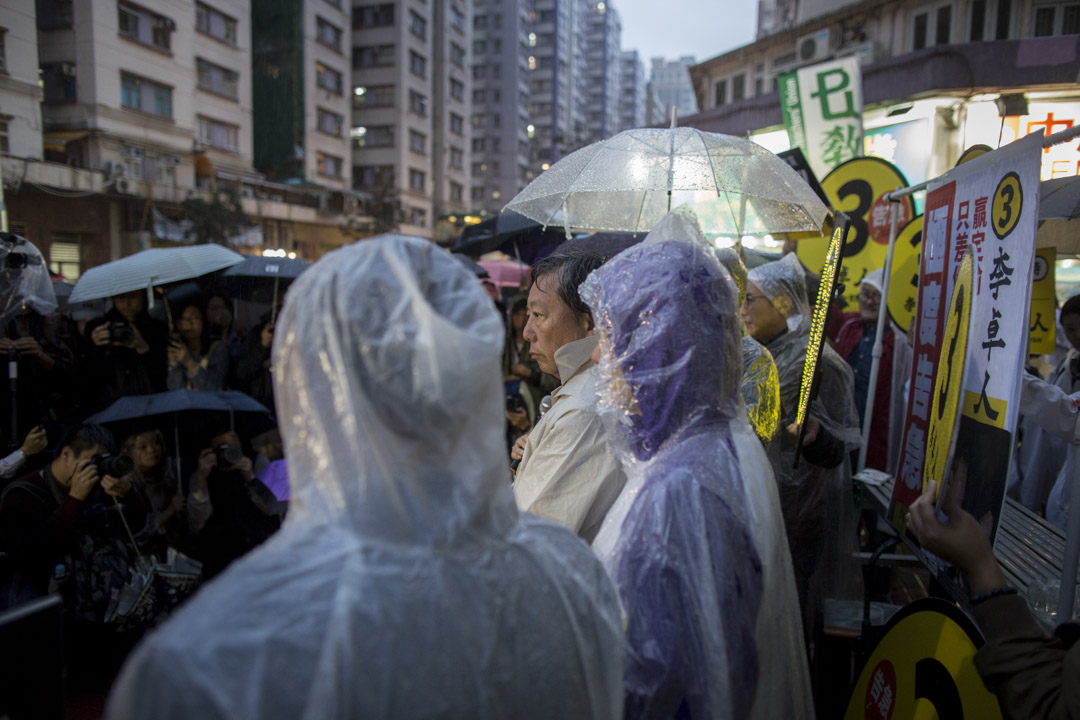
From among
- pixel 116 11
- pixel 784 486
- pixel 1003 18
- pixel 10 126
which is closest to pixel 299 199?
pixel 116 11

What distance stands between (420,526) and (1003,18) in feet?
60.0

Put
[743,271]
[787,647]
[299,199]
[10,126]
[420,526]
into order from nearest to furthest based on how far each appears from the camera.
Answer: [420,526]
[787,647]
[743,271]
[10,126]
[299,199]

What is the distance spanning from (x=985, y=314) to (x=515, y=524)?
5.65 feet

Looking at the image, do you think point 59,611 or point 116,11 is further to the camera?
point 116,11

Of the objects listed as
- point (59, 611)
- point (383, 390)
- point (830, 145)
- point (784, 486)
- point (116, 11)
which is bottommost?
point (784, 486)

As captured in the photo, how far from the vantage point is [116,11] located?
717 inches

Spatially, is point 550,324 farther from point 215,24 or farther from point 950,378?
point 215,24

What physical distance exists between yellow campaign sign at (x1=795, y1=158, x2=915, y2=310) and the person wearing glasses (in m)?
0.12

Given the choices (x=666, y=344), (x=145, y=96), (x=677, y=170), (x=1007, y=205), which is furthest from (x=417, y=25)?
(x=666, y=344)

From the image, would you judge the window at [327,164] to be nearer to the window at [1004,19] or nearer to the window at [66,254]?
the window at [66,254]

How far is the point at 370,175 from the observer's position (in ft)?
128

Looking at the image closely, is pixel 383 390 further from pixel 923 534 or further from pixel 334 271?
pixel 923 534

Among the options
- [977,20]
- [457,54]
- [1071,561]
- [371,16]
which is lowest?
[1071,561]

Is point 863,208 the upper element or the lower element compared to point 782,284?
upper
